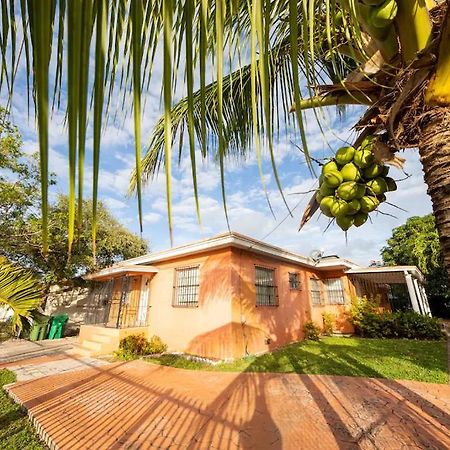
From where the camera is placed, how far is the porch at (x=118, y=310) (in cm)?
1096

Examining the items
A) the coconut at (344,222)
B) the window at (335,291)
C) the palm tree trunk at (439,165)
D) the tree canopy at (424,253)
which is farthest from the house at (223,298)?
the tree canopy at (424,253)

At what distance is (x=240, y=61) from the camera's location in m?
1.16

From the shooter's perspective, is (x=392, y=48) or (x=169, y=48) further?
(x=392, y=48)

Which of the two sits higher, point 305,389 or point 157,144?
point 157,144

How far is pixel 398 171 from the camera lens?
6.84 feet

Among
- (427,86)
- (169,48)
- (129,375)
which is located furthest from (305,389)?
(169,48)

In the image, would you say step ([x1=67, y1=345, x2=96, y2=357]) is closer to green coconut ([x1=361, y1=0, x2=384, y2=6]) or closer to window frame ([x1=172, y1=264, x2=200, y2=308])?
window frame ([x1=172, y1=264, x2=200, y2=308])

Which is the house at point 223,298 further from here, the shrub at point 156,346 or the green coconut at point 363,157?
the green coconut at point 363,157

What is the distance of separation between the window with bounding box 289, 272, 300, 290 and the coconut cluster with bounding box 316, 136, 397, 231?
11142 millimetres

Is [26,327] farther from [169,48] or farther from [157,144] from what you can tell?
[169,48]

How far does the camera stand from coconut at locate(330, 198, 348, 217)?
2059 millimetres

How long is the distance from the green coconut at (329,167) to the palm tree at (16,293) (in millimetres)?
3969

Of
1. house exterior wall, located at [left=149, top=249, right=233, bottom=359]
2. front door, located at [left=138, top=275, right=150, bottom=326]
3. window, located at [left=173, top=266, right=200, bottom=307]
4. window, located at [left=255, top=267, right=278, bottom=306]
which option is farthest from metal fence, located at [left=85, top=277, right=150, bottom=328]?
window, located at [left=255, top=267, right=278, bottom=306]

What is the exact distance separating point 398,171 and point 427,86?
69 centimetres
